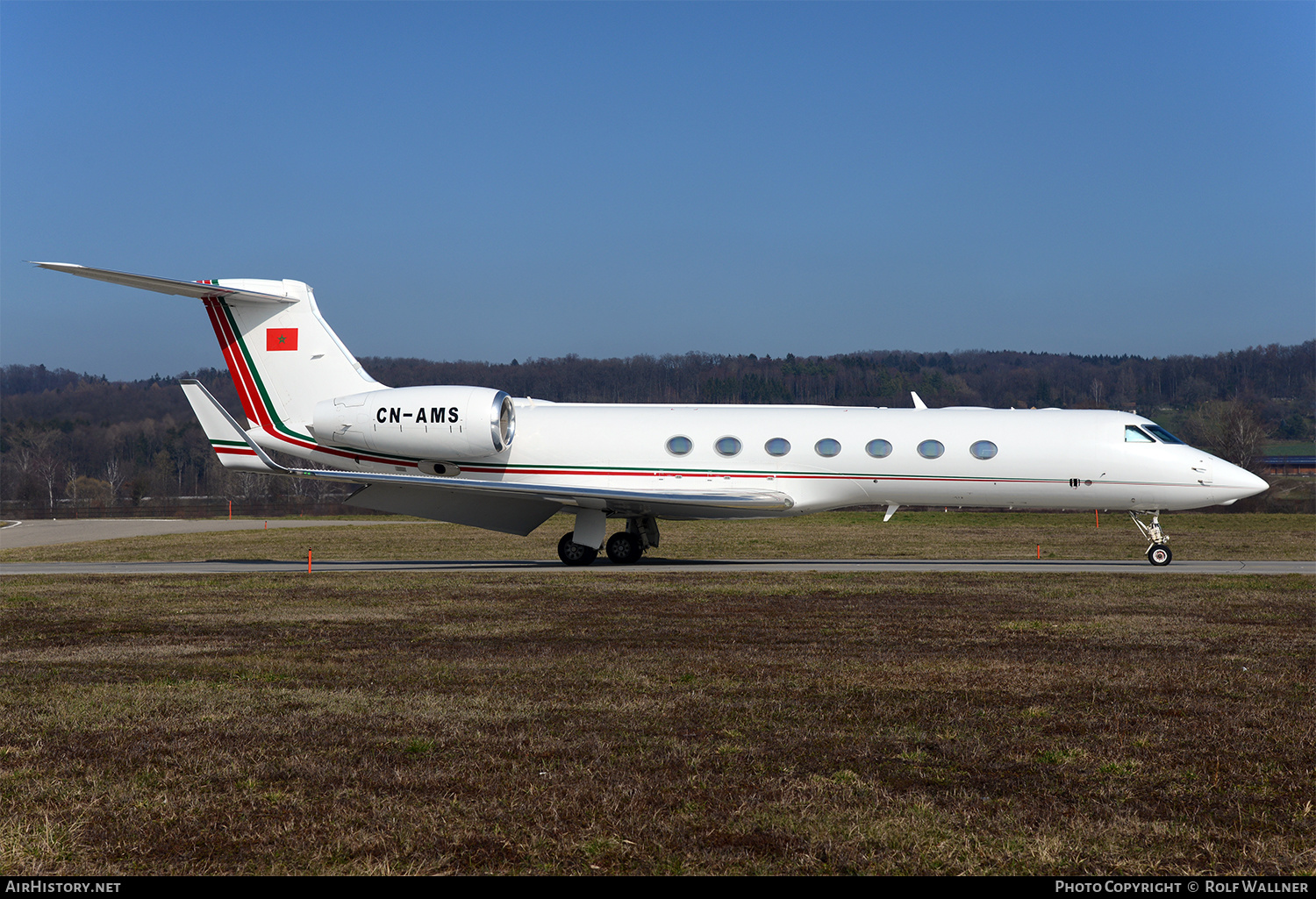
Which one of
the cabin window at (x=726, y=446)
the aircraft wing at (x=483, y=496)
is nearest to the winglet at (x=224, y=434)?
the aircraft wing at (x=483, y=496)

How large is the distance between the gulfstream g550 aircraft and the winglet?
0.15 feet

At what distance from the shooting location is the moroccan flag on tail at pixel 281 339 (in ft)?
75.2

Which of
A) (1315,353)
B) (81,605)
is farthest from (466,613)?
(1315,353)

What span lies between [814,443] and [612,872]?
17.2 metres

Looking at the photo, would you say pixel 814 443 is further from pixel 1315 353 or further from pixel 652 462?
pixel 1315 353

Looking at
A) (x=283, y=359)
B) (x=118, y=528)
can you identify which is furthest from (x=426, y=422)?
(x=118, y=528)

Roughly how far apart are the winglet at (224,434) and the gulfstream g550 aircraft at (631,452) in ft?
0.15

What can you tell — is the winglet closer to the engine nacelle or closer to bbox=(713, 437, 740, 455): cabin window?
the engine nacelle

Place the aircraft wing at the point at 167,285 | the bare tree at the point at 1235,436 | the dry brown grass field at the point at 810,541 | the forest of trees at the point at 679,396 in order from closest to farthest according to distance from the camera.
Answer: the aircraft wing at the point at 167,285
the dry brown grass field at the point at 810,541
the bare tree at the point at 1235,436
the forest of trees at the point at 679,396

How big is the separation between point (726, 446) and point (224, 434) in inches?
408

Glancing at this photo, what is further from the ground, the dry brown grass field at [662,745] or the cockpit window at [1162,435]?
the cockpit window at [1162,435]

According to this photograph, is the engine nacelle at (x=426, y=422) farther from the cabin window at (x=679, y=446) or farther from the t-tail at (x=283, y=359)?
the cabin window at (x=679, y=446)

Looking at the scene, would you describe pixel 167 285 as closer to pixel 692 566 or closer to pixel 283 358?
pixel 283 358

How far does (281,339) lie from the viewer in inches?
902
